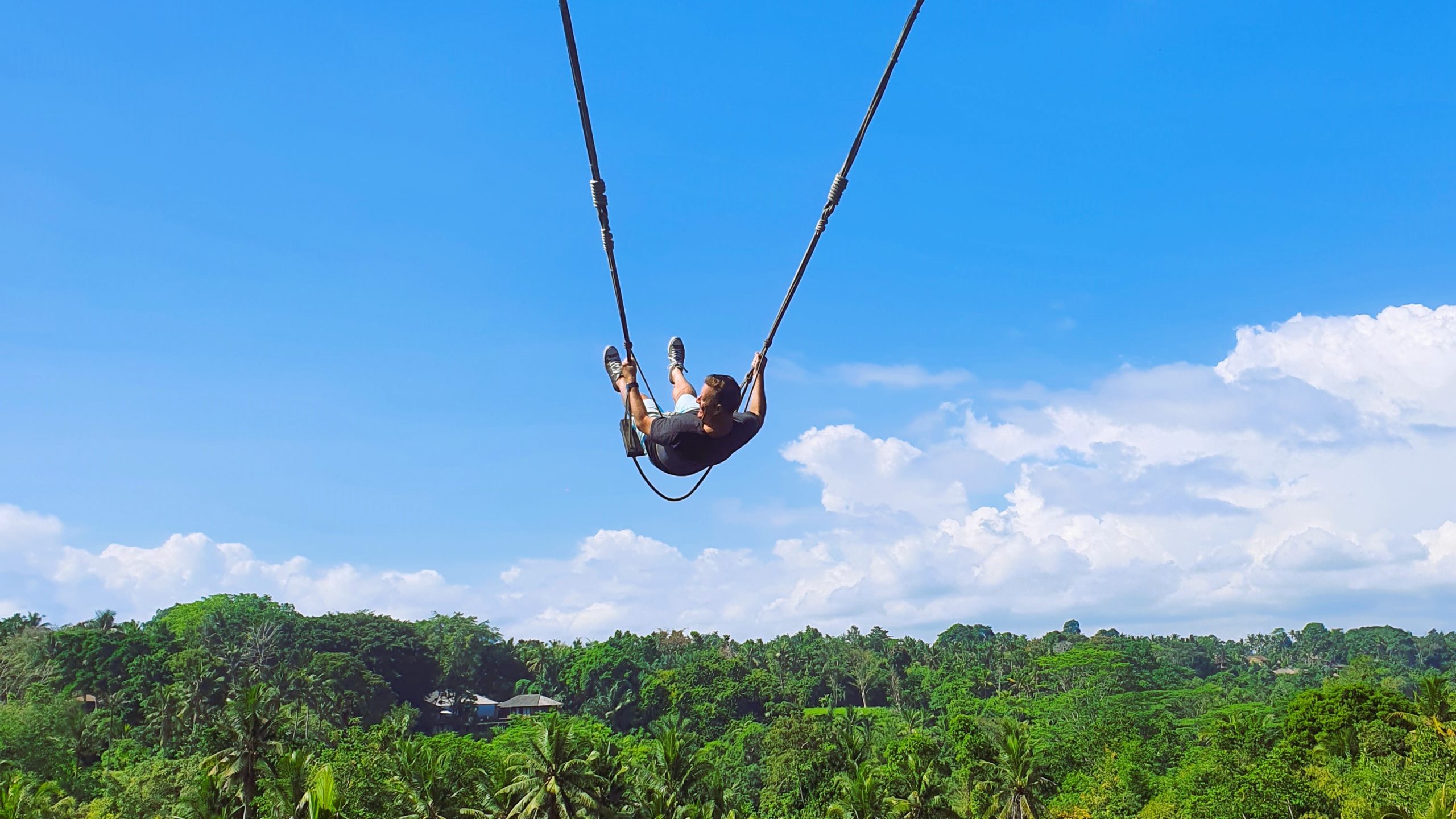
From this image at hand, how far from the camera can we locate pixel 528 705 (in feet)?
256

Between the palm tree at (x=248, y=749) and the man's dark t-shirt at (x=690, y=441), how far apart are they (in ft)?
93.0

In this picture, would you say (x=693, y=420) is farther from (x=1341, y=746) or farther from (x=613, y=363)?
(x=1341, y=746)

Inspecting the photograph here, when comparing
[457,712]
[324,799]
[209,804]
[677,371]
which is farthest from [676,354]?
[457,712]

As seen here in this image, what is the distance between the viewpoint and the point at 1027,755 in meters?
36.8

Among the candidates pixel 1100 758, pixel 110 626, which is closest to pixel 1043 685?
pixel 1100 758

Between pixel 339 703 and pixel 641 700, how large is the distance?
72.8ft

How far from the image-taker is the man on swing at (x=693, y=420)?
655cm

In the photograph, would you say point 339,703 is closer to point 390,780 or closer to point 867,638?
point 390,780

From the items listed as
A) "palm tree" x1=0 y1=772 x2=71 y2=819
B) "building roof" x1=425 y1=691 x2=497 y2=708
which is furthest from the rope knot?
"building roof" x1=425 y1=691 x2=497 y2=708

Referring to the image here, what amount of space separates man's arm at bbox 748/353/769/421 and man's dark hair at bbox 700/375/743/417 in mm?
621

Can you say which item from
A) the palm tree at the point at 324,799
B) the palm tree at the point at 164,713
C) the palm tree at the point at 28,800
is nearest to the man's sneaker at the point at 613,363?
the palm tree at the point at 324,799

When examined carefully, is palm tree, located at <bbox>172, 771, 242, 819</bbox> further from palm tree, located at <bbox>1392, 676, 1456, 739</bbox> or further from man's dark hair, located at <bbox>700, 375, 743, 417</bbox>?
palm tree, located at <bbox>1392, 676, 1456, 739</bbox>

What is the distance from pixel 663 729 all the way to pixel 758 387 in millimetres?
62407

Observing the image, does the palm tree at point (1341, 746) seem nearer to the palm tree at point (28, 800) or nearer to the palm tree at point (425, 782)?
the palm tree at point (425, 782)
